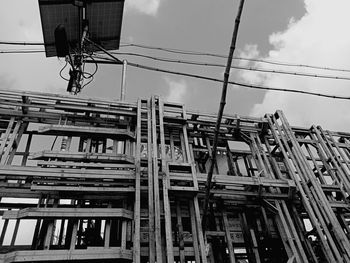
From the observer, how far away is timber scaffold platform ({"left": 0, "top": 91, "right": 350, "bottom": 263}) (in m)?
5.59

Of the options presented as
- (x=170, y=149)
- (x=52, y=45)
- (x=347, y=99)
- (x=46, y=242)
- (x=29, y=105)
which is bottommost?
(x=46, y=242)

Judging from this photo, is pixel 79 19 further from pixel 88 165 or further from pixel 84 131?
pixel 88 165

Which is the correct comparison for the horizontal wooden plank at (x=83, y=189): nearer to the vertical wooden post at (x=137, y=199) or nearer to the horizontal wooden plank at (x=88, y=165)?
A: the vertical wooden post at (x=137, y=199)

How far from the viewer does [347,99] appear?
9.20 m

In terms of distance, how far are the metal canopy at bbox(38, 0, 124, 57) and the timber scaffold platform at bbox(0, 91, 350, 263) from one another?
3.27 m

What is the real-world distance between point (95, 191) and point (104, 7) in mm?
6319

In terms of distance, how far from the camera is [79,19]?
30.4 feet

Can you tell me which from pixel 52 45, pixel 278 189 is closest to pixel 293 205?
pixel 278 189

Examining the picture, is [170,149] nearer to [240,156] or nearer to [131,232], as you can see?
[131,232]

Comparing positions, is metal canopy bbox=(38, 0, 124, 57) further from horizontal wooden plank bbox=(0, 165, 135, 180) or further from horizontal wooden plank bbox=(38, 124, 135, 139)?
horizontal wooden plank bbox=(0, 165, 135, 180)

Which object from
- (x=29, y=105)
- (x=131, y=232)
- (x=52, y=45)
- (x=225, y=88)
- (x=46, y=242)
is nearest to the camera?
(x=225, y=88)

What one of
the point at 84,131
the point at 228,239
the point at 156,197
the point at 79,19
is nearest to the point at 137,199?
the point at 156,197

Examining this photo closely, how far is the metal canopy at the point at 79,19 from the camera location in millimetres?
8699

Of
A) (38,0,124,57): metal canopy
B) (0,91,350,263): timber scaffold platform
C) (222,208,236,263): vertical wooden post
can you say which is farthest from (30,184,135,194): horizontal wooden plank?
(38,0,124,57): metal canopy
